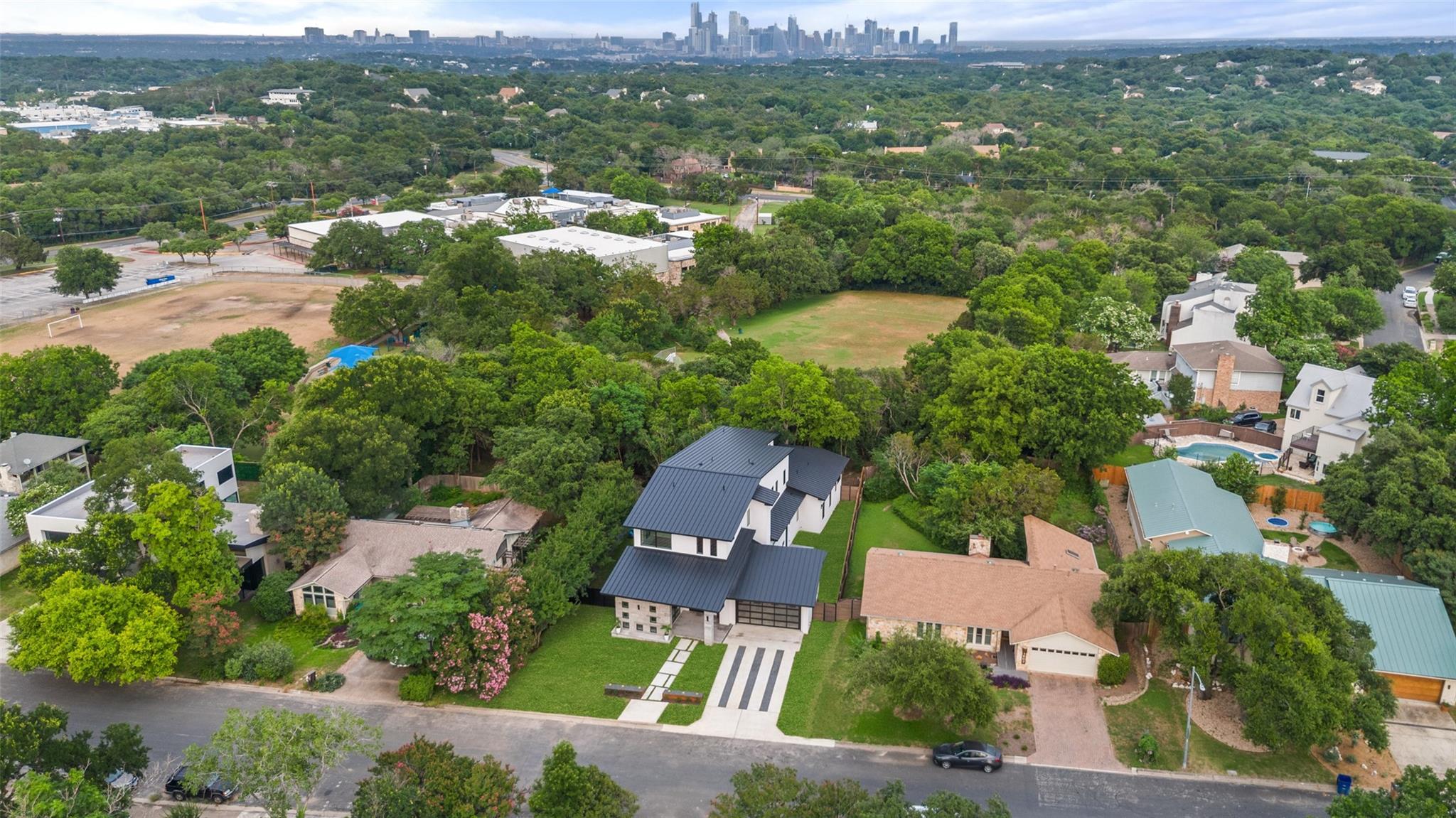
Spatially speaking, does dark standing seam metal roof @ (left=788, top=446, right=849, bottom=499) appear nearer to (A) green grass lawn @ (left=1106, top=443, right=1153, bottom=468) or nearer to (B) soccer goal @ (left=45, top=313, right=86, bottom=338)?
(A) green grass lawn @ (left=1106, top=443, right=1153, bottom=468)

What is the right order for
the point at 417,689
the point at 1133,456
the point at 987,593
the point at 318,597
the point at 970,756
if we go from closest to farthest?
1. the point at 970,756
2. the point at 417,689
3. the point at 987,593
4. the point at 318,597
5. the point at 1133,456

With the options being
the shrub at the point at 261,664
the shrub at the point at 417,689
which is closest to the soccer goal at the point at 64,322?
the shrub at the point at 261,664

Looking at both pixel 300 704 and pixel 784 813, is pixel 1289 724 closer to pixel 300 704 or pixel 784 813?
pixel 784 813

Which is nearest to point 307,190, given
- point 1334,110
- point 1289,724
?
point 1289,724

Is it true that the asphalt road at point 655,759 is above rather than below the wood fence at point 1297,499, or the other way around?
below

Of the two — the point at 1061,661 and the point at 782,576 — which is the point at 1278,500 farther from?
the point at 782,576

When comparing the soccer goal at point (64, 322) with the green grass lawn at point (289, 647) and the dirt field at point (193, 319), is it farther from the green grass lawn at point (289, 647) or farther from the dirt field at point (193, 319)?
the green grass lawn at point (289, 647)

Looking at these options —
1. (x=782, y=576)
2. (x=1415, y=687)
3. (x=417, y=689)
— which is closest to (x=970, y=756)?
(x=782, y=576)
